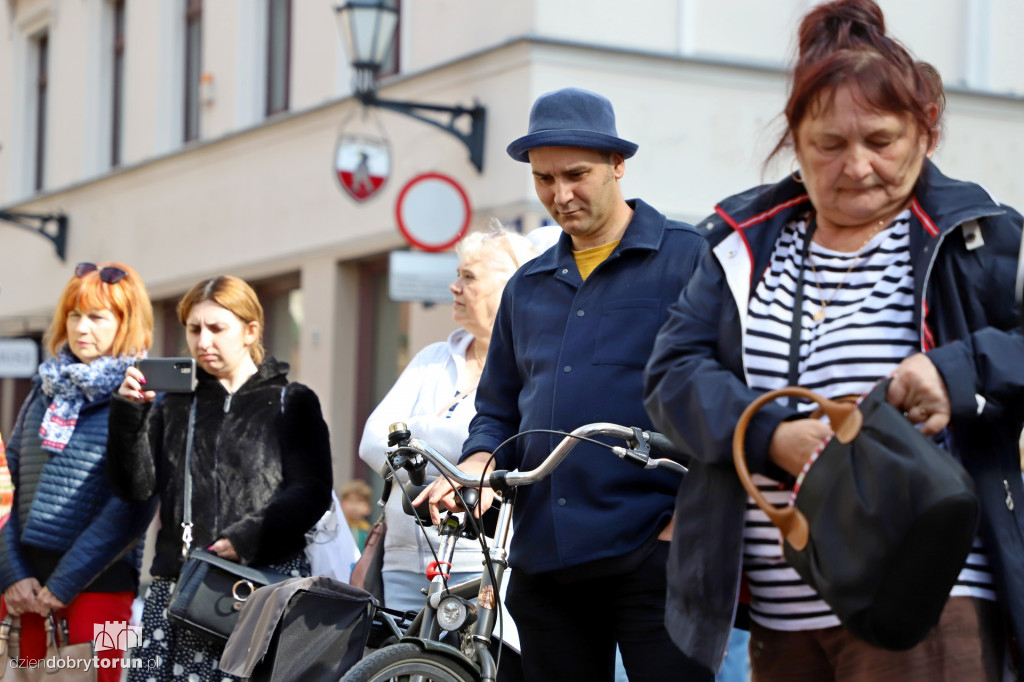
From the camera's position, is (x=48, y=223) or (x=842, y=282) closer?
(x=842, y=282)

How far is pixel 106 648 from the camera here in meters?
5.93

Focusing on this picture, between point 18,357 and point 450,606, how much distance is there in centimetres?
785

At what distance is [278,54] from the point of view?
16891mm

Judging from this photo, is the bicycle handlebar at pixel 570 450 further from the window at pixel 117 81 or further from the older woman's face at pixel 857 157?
the window at pixel 117 81

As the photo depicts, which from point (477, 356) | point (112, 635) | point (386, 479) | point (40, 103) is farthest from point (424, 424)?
point (40, 103)

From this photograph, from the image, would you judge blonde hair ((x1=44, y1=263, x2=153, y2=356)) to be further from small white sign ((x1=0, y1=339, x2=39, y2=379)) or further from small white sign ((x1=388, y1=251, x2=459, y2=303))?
small white sign ((x1=0, y1=339, x2=39, y2=379))

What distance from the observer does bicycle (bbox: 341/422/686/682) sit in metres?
3.98

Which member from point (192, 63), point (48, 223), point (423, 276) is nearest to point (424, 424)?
point (423, 276)

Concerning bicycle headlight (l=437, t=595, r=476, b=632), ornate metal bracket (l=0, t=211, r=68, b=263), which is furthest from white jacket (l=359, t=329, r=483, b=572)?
ornate metal bracket (l=0, t=211, r=68, b=263)

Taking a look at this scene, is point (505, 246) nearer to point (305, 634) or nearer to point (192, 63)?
point (305, 634)

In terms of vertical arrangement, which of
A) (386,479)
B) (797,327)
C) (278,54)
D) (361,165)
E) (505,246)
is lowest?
(386,479)

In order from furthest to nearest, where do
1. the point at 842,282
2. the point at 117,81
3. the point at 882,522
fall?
the point at 117,81, the point at 842,282, the point at 882,522

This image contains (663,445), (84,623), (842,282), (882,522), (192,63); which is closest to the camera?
(882,522)

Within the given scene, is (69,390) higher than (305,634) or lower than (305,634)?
higher
